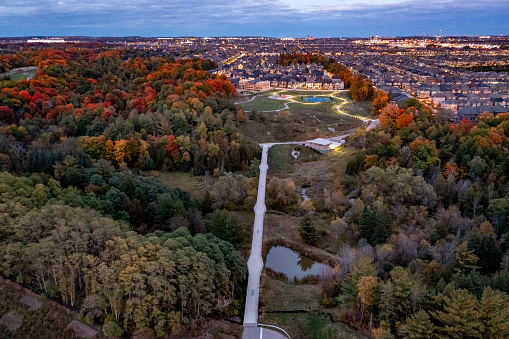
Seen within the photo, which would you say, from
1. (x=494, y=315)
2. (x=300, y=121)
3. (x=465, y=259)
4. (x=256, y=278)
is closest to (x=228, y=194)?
(x=256, y=278)

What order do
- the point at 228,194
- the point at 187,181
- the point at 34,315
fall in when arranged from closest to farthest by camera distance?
the point at 34,315
the point at 228,194
the point at 187,181

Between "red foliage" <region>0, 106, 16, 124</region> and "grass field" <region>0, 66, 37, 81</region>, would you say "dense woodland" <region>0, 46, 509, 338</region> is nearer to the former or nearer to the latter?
"red foliage" <region>0, 106, 16, 124</region>

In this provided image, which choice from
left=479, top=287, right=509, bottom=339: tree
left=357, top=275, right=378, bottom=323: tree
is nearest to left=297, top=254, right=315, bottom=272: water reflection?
left=357, top=275, right=378, bottom=323: tree

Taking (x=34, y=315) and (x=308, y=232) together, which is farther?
(x=308, y=232)

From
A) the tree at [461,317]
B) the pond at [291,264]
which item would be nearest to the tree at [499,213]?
the pond at [291,264]

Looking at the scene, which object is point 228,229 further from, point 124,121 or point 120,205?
point 124,121
